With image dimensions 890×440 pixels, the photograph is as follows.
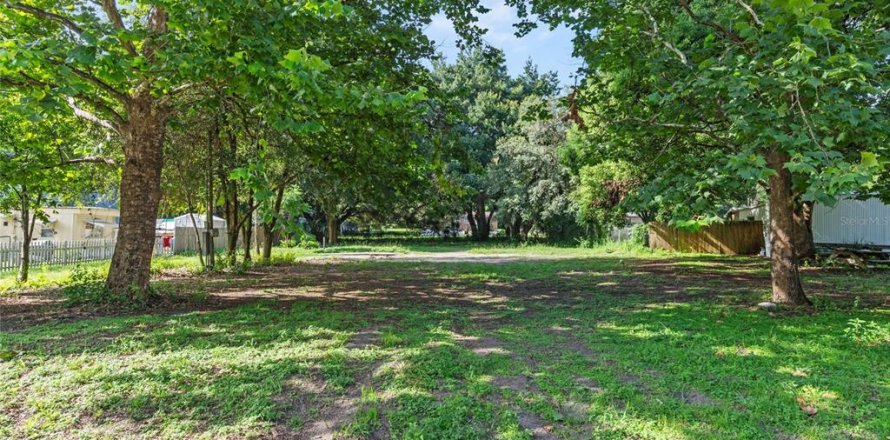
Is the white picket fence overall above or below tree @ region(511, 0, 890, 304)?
below

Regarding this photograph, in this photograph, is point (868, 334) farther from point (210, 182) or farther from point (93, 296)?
point (210, 182)

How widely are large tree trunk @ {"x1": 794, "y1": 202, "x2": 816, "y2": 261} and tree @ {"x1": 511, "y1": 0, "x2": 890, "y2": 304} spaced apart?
6744 millimetres

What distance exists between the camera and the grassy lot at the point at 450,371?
2.90 m

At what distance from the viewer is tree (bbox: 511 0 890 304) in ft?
11.3

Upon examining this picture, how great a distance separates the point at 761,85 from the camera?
12.6 ft

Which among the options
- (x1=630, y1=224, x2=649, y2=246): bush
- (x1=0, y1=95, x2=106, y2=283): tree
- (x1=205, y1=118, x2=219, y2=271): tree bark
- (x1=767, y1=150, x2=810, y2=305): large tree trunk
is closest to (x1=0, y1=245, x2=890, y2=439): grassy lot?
(x1=767, y1=150, x2=810, y2=305): large tree trunk

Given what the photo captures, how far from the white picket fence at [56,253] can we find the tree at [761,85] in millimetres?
11872

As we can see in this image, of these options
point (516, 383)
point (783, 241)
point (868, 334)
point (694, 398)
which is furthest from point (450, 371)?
point (783, 241)

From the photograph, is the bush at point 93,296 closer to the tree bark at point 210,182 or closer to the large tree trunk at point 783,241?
the tree bark at point 210,182

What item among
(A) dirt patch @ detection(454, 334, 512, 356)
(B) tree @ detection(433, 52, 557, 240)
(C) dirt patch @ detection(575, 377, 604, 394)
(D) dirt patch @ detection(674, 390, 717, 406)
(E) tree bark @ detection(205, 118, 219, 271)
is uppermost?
(B) tree @ detection(433, 52, 557, 240)

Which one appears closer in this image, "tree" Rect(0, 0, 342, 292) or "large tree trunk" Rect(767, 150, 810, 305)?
"tree" Rect(0, 0, 342, 292)

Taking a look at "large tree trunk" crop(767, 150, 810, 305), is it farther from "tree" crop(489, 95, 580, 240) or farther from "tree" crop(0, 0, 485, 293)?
"tree" crop(489, 95, 580, 240)

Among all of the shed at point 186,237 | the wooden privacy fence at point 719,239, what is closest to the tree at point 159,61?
the shed at point 186,237

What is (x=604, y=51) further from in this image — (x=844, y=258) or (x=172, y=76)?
(x=844, y=258)
